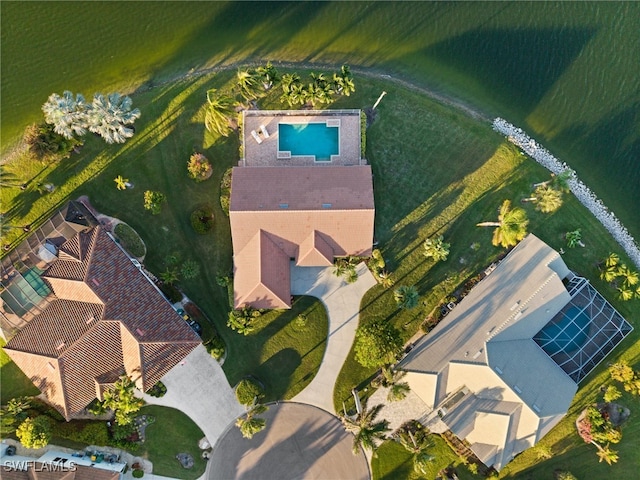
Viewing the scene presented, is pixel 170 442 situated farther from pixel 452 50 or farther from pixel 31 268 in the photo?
pixel 452 50

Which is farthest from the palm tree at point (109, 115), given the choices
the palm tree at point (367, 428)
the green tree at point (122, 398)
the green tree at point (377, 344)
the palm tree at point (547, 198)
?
the palm tree at point (547, 198)

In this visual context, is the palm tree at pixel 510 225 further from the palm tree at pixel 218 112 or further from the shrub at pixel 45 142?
the shrub at pixel 45 142

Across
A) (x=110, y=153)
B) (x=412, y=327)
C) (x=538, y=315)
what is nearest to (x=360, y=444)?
(x=412, y=327)

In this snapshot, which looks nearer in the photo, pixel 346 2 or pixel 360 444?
pixel 360 444

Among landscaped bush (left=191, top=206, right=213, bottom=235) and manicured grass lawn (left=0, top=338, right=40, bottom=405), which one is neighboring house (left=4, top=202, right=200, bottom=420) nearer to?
manicured grass lawn (left=0, top=338, right=40, bottom=405)

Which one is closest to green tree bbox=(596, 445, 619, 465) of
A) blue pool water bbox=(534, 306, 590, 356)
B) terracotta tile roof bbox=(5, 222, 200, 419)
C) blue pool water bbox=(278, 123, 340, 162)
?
blue pool water bbox=(534, 306, 590, 356)

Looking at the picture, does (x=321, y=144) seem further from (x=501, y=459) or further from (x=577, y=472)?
(x=577, y=472)
